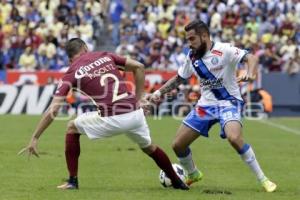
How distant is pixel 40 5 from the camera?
107 feet

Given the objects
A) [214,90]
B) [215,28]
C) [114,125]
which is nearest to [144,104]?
[114,125]

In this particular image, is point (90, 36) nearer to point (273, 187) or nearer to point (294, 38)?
point (294, 38)

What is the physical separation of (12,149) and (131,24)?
16918 millimetres

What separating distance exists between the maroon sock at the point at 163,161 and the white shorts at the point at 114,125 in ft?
1.06

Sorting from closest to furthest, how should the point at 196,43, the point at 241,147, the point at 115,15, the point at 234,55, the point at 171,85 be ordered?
the point at 241,147 → the point at 196,43 → the point at 234,55 → the point at 171,85 → the point at 115,15

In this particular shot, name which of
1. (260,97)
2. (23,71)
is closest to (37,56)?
(23,71)

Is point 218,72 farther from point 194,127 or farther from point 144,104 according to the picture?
point 144,104

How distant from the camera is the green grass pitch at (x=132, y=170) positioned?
10148 mm

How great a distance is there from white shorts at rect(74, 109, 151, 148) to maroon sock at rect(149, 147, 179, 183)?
1.06ft

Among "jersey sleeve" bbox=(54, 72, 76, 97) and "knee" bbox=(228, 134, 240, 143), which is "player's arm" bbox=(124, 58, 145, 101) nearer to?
"jersey sleeve" bbox=(54, 72, 76, 97)

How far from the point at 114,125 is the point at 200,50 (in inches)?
56.1

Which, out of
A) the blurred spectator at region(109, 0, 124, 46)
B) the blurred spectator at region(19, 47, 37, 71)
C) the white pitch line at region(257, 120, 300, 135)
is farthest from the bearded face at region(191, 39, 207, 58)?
the blurred spectator at region(109, 0, 124, 46)

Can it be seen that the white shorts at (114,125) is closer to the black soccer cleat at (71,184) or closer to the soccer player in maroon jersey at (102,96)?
the soccer player in maroon jersey at (102,96)

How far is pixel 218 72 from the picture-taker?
1056 centimetres
